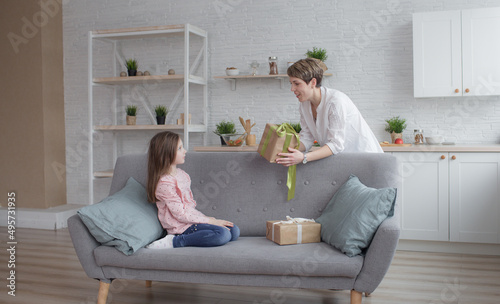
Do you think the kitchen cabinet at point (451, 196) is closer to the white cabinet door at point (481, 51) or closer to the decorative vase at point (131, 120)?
the white cabinet door at point (481, 51)

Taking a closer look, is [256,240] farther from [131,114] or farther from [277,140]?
[131,114]

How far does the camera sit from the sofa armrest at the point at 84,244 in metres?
2.56

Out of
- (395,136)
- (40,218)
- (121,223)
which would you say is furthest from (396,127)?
(40,218)

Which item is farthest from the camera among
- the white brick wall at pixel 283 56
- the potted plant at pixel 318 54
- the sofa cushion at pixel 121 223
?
the potted plant at pixel 318 54

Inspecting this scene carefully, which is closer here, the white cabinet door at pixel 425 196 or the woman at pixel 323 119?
the woman at pixel 323 119

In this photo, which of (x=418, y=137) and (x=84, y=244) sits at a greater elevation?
(x=418, y=137)

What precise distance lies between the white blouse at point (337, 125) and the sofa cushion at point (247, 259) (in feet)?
2.32

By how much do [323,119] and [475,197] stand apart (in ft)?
6.25

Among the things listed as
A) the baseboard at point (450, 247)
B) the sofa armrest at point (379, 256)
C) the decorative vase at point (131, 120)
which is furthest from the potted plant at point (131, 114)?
the sofa armrest at point (379, 256)

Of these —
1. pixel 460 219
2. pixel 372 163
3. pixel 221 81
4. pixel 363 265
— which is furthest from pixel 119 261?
pixel 221 81

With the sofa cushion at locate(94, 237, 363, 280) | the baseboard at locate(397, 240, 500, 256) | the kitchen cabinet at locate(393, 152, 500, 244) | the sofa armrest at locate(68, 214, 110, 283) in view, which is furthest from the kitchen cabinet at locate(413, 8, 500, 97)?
the sofa armrest at locate(68, 214, 110, 283)

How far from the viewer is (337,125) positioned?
9.40 feet

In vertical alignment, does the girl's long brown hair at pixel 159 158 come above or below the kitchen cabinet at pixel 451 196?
above

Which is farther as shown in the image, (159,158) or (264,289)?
(264,289)
